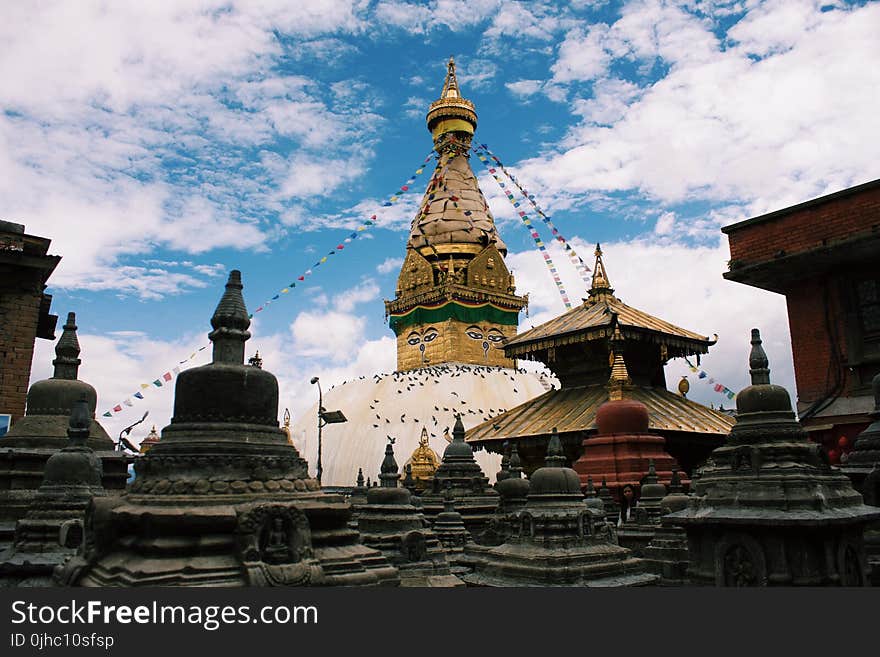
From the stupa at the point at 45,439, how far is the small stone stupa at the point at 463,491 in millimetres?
6588

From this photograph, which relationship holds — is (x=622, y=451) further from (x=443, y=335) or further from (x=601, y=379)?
(x=443, y=335)

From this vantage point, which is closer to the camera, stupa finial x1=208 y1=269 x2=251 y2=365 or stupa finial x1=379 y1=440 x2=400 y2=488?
stupa finial x1=208 y1=269 x2=251 y2=365

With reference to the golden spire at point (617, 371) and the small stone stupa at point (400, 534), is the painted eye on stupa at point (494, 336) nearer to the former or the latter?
the golden spire at point (617, 371)

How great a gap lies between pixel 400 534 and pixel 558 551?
292 centimetres

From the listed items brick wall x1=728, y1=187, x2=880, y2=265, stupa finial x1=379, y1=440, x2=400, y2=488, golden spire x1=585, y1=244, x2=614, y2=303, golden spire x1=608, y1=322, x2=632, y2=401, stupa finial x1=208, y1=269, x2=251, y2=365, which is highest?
golden spire x1=585, y1=244, x2=614, y2=303

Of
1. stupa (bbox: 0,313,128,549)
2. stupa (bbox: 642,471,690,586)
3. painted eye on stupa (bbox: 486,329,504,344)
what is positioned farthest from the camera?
painted eye on stupa (bbox: 486,329,504,344)

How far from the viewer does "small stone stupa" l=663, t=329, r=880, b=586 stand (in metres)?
6.91

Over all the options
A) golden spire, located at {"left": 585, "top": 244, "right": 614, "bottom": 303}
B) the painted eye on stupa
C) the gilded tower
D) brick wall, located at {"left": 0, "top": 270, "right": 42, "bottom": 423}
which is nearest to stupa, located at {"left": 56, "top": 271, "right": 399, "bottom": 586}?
brick wall, located at {"left": 0, "top": 270, "right": 42, "bottom": 423}

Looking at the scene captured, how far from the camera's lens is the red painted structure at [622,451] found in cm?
1609

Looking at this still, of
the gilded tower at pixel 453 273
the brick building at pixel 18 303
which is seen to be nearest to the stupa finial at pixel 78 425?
the brick building at pixel 18 303

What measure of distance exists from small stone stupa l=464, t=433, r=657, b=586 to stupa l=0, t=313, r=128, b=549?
5681 mm

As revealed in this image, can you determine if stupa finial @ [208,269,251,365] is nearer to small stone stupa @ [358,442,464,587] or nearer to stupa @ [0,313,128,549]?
stupa @ [0,313,128,549]

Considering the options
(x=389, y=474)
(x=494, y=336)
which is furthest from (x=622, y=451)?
(x=494, y=336)

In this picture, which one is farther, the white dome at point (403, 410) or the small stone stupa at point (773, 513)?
the white dome at point (403, 410)
